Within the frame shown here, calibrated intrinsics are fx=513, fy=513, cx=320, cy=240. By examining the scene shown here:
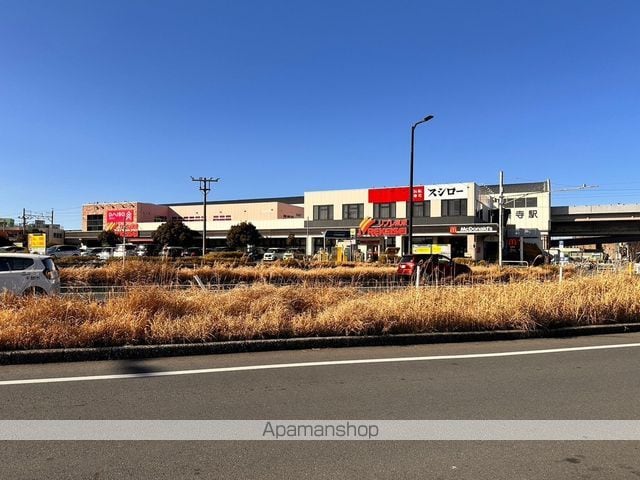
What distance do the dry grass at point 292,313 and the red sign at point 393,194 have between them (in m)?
54.7

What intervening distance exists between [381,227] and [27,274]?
5519 centimetres

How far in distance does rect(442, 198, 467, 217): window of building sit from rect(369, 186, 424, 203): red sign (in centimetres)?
311

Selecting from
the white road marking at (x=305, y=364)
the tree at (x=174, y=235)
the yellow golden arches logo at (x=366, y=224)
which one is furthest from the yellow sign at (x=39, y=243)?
the tree at (x=174, y=235)

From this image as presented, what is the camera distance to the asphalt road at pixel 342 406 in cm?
380

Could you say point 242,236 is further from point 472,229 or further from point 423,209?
point 472,229

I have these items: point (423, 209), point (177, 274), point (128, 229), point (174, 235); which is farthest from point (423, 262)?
point (128, 229)

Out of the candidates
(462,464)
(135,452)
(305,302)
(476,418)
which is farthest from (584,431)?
(305,302)

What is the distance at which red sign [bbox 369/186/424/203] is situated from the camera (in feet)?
214

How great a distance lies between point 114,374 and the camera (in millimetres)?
6379

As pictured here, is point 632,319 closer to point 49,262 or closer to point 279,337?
point 279,337

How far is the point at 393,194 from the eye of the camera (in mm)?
67125

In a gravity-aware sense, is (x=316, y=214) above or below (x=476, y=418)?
above

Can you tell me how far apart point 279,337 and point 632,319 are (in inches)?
287

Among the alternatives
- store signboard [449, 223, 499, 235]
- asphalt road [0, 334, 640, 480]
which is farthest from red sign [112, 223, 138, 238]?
asphalt road [0, 334, 640, 480]
